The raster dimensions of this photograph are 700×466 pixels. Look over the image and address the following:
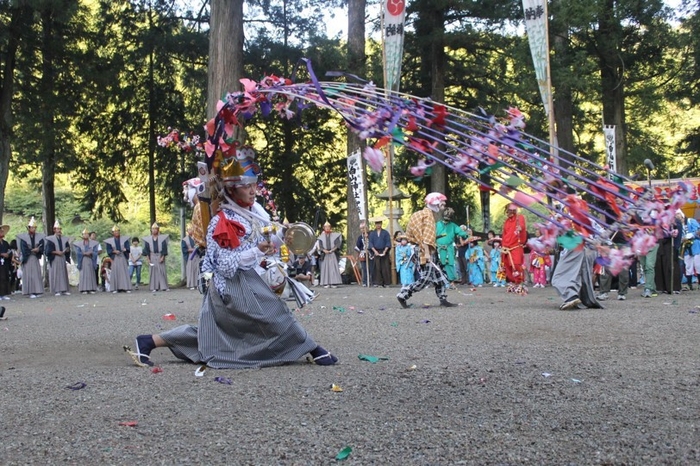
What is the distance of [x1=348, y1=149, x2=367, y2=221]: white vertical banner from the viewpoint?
75.4 ft

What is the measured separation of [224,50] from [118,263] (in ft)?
36.0

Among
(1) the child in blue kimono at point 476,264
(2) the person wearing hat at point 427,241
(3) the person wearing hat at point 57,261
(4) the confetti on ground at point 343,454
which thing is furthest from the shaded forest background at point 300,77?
(4) the confetti on ground at point 343,454

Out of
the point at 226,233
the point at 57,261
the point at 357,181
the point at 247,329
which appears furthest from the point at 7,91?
the point at 247,329

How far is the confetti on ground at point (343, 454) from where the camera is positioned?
4055 millimetres

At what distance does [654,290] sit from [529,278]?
817cm

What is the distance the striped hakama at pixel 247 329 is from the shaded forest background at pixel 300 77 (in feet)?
55.7

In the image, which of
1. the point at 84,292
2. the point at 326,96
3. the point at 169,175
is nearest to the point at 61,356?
the point at 326,96

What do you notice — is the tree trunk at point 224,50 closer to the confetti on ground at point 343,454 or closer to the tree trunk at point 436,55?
the confetti on ground at point 343,454

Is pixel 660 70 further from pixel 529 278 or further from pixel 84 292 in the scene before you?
pixel 84 292

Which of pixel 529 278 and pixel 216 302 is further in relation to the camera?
pixel 529 278

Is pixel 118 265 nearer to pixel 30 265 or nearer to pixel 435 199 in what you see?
pixel 30 265

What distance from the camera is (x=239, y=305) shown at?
6.62 m

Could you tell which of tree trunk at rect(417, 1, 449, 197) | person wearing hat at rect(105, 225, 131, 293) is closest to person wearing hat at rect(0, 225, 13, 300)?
person wearing hat at rect(105, 225, 131, 293)

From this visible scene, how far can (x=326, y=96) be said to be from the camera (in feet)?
16.1
